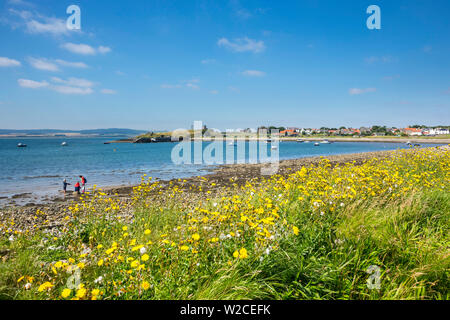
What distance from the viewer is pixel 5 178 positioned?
27.5 meters

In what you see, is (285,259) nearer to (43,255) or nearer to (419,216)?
(419,216)

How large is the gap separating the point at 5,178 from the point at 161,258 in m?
35.1

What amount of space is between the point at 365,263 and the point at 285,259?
1.27 metres

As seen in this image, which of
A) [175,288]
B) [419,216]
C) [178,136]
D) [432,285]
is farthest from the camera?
[178,136]

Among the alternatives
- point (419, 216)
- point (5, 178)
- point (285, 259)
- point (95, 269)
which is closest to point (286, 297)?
point (285, 259)

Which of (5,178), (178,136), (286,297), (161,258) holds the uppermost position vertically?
(178,136)

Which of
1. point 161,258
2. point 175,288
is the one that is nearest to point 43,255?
point 161,258

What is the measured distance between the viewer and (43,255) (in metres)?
4.44

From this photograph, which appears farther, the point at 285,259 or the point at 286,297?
the point at 285,259
